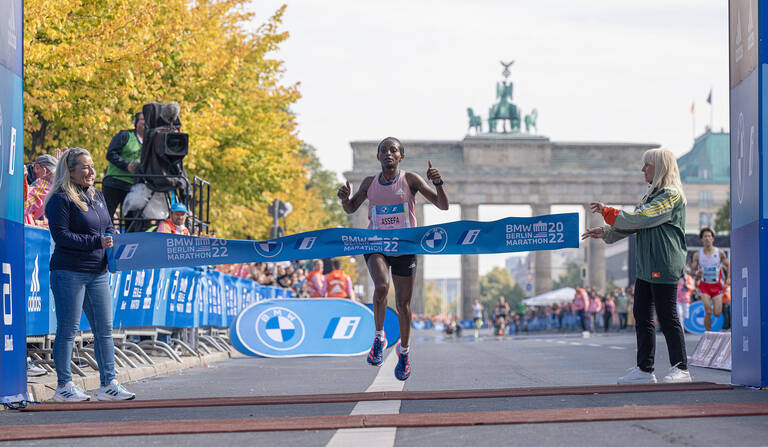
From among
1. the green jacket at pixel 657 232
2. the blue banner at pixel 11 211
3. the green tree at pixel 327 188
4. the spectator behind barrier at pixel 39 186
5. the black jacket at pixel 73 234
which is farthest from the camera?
the green tree at pixel 327 188

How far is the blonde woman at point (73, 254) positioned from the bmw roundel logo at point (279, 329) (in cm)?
675

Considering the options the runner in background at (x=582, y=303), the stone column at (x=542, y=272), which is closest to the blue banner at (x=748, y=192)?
the runner in background at (x=582, y=303)

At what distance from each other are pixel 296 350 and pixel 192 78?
1062cm

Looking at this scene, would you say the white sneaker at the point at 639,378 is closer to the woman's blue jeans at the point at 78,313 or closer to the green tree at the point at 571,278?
the woman's blue jeans at the point at 78,313

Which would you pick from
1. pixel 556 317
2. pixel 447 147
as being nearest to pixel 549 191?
pixel 447 147

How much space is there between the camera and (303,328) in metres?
15.5

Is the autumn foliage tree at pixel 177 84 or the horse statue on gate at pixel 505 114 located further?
the horse statue on gate at pixel 505 114

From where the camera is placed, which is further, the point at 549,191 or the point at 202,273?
the point at 549,191

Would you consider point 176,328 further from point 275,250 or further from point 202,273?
point 275,250

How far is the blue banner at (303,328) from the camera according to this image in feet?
49.9

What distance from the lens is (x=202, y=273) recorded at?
52.5ft

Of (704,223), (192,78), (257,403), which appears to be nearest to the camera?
(257,403)

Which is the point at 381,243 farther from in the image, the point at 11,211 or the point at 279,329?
the point at 279,329

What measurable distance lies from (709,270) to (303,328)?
7065 mm
